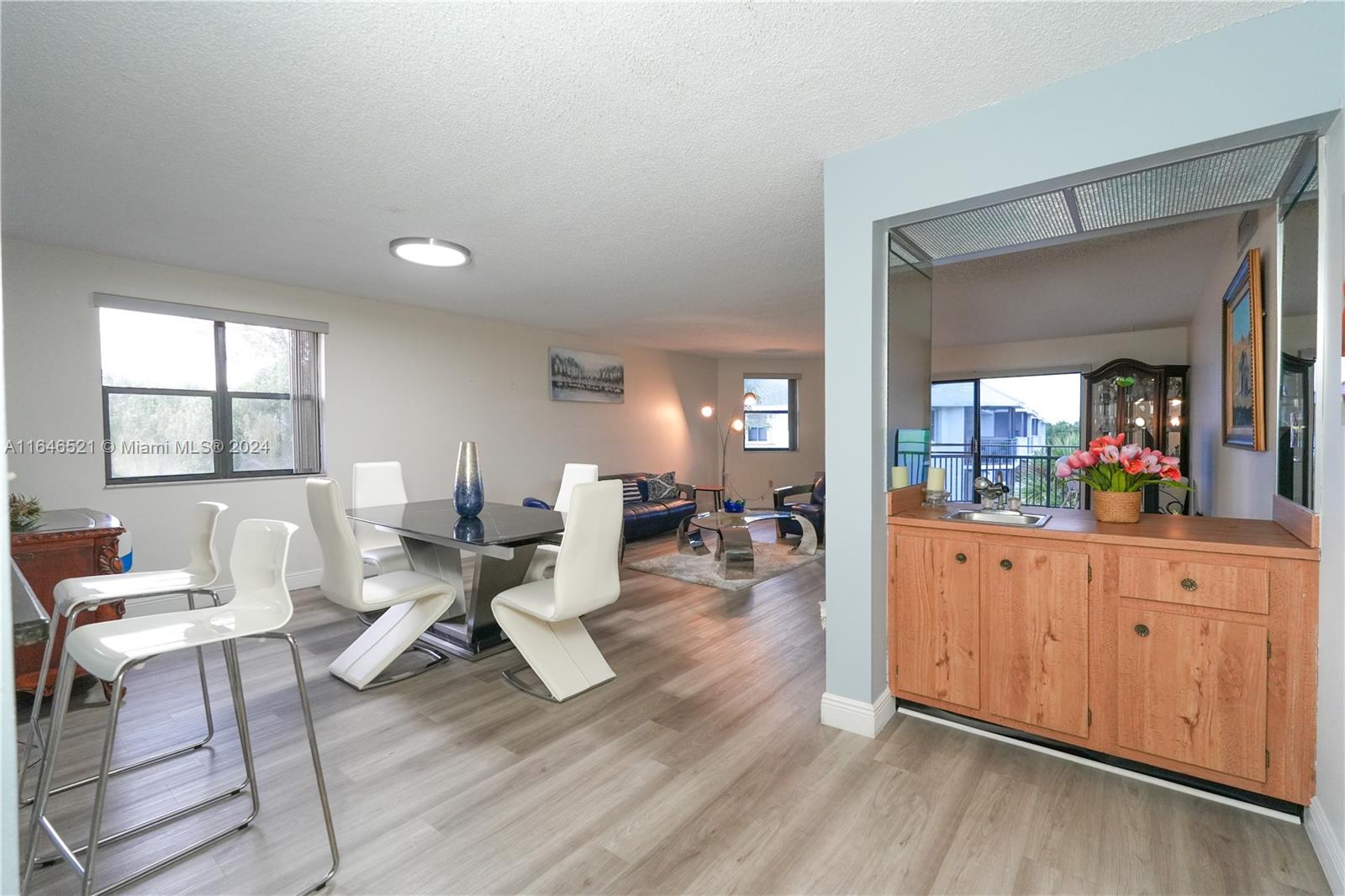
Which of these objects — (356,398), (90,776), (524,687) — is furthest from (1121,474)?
(356,398)

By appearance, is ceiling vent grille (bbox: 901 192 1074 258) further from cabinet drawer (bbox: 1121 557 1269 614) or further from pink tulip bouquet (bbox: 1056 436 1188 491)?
cabinet drawer (bbox: 1121 557 1269 614)

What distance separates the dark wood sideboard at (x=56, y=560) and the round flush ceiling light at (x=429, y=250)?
197 centimetres

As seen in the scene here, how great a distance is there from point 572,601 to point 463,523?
0.92m

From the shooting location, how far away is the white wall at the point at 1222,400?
243cm

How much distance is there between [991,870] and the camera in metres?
1.70

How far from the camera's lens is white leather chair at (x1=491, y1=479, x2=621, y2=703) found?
271cm

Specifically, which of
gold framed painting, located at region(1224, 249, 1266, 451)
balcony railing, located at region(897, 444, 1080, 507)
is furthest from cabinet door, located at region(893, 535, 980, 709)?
balcony railing, located at region(897, 444, 1080, 507)

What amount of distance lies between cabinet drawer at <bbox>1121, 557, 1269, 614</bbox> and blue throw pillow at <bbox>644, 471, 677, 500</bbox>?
17.8ft

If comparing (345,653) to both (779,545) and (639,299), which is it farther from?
(779,545)

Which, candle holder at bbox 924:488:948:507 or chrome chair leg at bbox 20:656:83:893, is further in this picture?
candle holder at bbox 924:488:948:507

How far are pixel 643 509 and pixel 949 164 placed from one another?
4.94 m

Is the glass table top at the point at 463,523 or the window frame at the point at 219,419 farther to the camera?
the window frame at the point at 219,419

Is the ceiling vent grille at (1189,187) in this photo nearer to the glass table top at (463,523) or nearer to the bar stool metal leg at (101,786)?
the glass table top at (463,523)

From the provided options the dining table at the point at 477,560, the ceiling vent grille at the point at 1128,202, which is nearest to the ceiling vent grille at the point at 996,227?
the ceiling vent grille at the point at 1128,202
